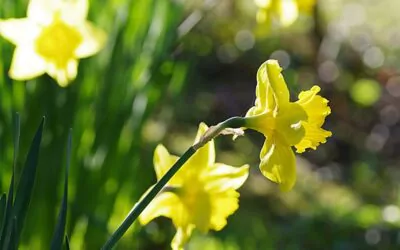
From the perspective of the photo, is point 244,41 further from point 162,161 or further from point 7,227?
point 7,227

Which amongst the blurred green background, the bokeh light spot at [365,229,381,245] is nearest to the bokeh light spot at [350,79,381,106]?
the blurred green background

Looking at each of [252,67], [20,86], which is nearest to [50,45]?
[20,86]

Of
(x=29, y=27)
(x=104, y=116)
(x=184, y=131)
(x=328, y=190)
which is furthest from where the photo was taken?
(x=184, y=131)

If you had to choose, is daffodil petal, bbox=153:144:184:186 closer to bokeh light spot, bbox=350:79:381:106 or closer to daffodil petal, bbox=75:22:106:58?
daffodil petal, bbox=75:22:106:58

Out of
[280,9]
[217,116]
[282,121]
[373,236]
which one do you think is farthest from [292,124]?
[217,116]

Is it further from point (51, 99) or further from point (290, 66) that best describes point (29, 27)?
point (290, 66)
